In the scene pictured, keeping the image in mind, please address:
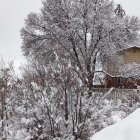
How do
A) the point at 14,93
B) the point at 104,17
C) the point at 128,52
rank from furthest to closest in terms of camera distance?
the point at 128,52
the point at 104,17
the point at 14,93

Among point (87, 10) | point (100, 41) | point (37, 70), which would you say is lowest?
point (37, 70)

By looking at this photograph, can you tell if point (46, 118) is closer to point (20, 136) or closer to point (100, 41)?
point (20, 136)

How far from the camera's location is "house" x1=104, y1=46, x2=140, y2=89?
36.8 m

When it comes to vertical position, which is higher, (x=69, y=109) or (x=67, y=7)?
(x=67, y=7)

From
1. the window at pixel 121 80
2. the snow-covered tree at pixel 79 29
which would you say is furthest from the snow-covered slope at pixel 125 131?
the window at pixel 121 80

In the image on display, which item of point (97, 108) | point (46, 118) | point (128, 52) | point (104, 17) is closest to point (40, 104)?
point (46, 118)

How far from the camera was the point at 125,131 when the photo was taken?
441 cm

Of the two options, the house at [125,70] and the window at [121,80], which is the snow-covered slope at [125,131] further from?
the window at [121,80]

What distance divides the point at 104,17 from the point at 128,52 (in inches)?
281

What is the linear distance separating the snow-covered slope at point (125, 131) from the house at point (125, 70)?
29.8 m

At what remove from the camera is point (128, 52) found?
41188mm

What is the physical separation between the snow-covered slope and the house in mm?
29794

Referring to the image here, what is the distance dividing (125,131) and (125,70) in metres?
32.8

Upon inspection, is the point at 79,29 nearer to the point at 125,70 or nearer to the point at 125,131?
the point at 125,70
